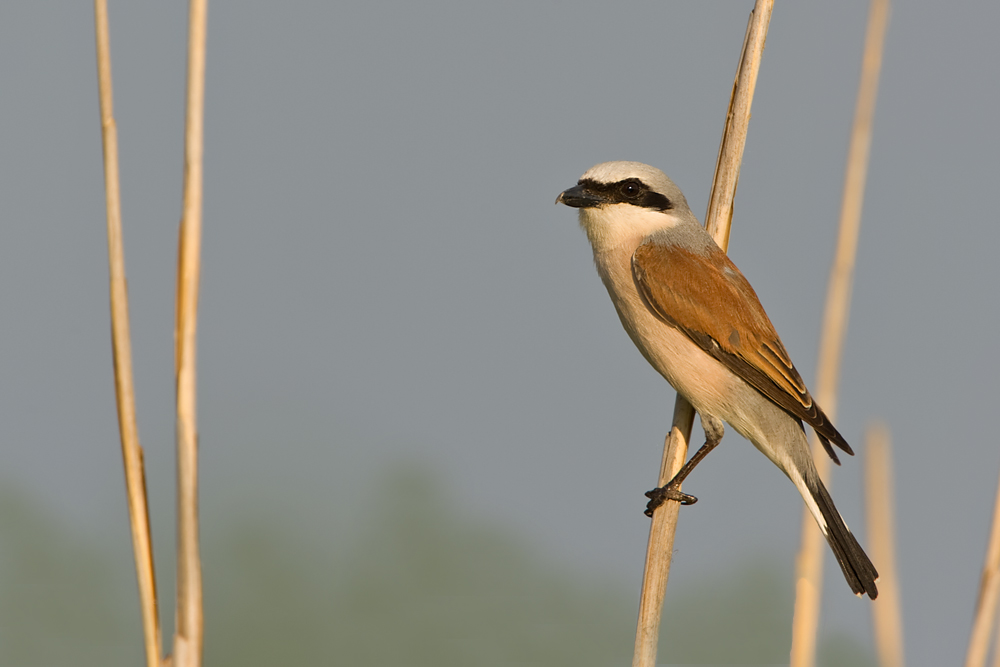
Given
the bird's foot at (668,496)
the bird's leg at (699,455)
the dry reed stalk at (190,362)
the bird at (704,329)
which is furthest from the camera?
the bird at (704,329)

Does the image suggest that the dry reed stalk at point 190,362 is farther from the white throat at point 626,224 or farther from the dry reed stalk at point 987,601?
the white throat at point 626,224

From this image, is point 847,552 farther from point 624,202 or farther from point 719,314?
point 624,202

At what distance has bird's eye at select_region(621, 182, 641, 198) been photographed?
2.88m

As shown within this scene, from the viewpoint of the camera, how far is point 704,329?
2.82m

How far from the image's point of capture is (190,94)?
1.47 metres

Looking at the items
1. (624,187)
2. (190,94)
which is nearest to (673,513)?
(624,187)

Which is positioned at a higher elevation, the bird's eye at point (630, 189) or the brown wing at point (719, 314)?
the bird's eye at point (630, 189)

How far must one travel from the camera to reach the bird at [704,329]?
2.76 m

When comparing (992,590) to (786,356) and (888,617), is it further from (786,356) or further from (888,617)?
(786,356)

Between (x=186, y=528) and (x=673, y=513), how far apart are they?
1.19m

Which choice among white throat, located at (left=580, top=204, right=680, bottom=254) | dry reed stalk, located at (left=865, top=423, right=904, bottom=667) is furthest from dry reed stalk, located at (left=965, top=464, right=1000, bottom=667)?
white throat, located at (left=580, top=204, right=680, bottom=254)

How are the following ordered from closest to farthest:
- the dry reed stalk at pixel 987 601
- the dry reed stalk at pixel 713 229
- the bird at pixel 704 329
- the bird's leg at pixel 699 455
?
1. the dry reed stalk at pixel 987 601
2. the dry reed stalk at pixel 713 229
3. the bird's leg at pixel 699 455
4. the bird at pixel 704 329

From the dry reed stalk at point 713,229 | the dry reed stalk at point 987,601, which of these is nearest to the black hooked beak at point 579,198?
the dry reed stalk at point 713,229

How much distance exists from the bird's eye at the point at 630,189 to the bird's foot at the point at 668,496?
0.98 m
